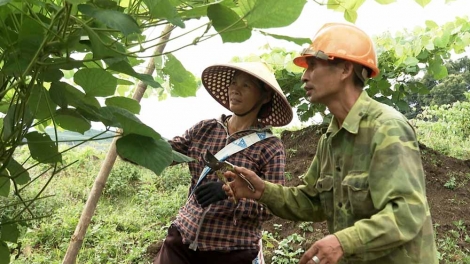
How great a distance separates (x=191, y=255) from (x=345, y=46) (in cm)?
99

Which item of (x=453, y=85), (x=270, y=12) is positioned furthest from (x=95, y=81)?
(x=453, y=85)

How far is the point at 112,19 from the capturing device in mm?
576

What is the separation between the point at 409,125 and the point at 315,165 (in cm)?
42

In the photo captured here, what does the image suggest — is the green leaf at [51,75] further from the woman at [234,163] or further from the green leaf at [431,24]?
the green leaf at [431,24]

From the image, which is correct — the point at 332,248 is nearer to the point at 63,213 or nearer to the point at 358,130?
the point at 358,130

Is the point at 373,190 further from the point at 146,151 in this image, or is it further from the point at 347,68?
the point at 146,151

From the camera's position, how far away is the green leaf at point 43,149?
2.82 ft

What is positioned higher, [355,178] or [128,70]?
[128,70]

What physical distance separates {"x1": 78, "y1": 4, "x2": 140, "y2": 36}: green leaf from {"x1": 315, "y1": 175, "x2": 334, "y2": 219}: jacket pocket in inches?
43.6

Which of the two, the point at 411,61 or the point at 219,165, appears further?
the point at 411,61

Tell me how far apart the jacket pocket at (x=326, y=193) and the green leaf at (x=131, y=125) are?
0.93m

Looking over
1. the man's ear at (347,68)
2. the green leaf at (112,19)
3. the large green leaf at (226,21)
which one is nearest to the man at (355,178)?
the man's ear at (347,68)

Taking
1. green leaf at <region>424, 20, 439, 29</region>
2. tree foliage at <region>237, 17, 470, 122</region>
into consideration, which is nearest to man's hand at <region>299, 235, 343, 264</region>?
tree foliage at <region>237, 17, 470, 122</region>

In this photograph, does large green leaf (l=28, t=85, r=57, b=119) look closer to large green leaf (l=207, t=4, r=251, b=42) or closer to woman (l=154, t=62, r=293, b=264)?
large green leaf (l=207, t=4, r=251, b=42)
